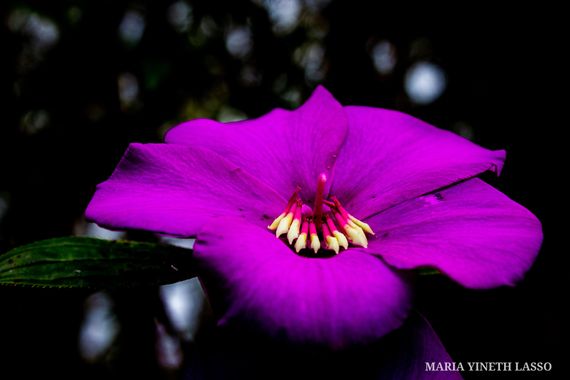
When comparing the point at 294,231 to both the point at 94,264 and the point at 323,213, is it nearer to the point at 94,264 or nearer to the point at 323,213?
the point at 323,213

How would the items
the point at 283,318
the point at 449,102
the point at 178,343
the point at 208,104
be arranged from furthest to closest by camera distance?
1. the point at 208,104
2. the point at 449,102
3. the point at 178,343
4. the point at 283,318

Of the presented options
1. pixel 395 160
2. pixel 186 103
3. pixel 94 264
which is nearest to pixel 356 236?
pixel 395 160

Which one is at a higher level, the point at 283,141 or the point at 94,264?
the point at 283,141

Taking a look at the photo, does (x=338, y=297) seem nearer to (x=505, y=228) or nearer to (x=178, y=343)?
(x=505, y=228)

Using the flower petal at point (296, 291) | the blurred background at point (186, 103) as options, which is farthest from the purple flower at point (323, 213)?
the blurred background at point (186, 103)

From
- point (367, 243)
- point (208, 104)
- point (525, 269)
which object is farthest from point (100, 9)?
point (525, 269)

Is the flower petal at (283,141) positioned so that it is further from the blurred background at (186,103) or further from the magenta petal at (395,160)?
the blurred background at (186,103)
